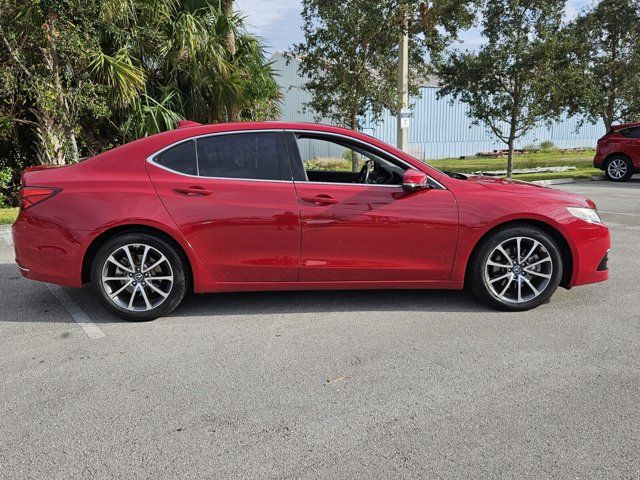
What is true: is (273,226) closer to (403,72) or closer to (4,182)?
(4,182)

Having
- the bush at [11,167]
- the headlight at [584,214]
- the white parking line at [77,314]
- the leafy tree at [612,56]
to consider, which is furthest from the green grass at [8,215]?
the leafy tree at [612,56]

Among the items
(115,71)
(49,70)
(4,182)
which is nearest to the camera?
(49,70)

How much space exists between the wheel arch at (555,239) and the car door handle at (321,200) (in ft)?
3.86

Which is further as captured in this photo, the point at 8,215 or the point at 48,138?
the point at 48,138

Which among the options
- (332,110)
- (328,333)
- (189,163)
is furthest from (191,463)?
(332,110)

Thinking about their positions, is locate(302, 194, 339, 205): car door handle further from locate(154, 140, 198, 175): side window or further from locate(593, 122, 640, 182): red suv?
locate(593, 122, 640, 182): red suv

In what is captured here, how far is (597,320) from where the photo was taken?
425cm

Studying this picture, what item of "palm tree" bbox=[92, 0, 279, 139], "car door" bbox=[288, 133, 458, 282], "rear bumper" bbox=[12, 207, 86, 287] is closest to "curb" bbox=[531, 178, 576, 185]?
"palm tree" bbox=[92, 0, 279, 139]

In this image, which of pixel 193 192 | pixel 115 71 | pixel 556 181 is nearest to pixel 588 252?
pixel 193 192

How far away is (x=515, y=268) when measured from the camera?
4.40m

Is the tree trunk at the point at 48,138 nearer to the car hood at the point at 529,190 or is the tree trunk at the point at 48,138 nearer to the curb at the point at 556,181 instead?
the car hood at the point at 529,190

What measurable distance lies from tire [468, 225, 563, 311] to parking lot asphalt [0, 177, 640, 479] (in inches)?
5.8

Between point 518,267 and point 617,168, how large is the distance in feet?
44.7

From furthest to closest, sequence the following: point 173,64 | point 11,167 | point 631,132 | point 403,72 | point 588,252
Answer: point 631,132, point 403,72, point 173,64, point 11,167, point 588,252
